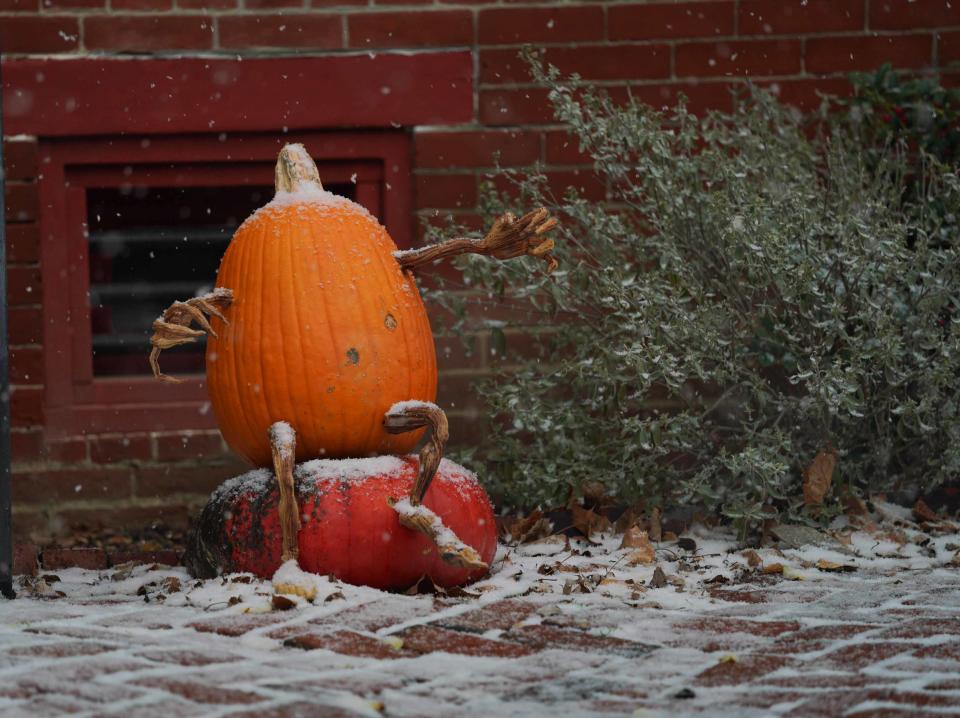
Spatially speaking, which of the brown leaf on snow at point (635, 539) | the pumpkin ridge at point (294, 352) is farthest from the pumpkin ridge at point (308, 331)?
the brown leaf on snow at point (635, 539)

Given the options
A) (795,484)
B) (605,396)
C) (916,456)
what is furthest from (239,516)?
(916,456)

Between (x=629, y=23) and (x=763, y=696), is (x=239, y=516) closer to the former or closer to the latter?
(x=763, y=696)

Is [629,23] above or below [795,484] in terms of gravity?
above

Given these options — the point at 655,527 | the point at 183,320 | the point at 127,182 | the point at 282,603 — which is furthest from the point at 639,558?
the point at 127,182

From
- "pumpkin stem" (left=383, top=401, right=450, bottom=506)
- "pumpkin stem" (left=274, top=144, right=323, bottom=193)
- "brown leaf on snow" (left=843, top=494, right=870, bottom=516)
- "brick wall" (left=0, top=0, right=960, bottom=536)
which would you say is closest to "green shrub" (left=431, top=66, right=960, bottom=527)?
"brown leaf on snow" (left=843, top=494, right=870, bottom=516)

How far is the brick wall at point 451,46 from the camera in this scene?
14.0 feet

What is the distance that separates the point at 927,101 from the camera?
4211 mm

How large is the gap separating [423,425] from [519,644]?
31.0 inches

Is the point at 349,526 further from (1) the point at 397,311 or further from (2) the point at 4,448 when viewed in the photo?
(2) the point at 4,448

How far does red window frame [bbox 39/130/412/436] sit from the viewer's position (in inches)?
170

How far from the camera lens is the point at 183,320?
2.92m

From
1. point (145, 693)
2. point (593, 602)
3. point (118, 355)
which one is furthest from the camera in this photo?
point (118, 355)

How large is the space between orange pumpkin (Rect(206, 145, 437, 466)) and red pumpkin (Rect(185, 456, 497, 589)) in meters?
0.10

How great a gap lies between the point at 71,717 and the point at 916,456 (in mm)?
2755
